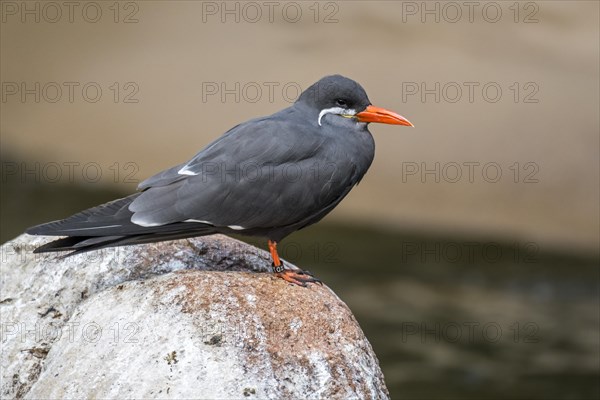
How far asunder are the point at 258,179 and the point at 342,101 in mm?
880

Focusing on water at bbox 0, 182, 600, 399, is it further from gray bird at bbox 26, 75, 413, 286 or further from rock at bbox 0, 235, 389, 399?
rock at bbox 0, 235, 389, 399

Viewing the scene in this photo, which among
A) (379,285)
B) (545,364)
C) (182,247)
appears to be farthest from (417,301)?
(182,247)

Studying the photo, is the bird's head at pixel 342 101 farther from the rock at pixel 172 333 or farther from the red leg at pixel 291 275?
the rock at pixel 172 333

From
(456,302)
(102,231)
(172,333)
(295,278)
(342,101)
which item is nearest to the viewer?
(172,333)

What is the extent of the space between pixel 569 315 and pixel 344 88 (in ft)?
32.4

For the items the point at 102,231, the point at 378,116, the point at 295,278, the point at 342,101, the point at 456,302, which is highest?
the point at 342,101

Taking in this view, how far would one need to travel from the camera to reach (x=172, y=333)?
6473 mm

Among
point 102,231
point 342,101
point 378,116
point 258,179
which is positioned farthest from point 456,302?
point 102,231

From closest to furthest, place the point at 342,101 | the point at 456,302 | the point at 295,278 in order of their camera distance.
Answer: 1. the point at 295,278
2. the point at 342,101
3. the point at 456,302

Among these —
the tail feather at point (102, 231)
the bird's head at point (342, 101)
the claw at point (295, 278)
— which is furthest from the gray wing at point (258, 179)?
the claw at point (295, 278)

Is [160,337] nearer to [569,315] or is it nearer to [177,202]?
[177,202]

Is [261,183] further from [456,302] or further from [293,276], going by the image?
[456,302]

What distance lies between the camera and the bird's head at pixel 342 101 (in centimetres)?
748

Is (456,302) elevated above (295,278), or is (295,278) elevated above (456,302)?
(295,278)
